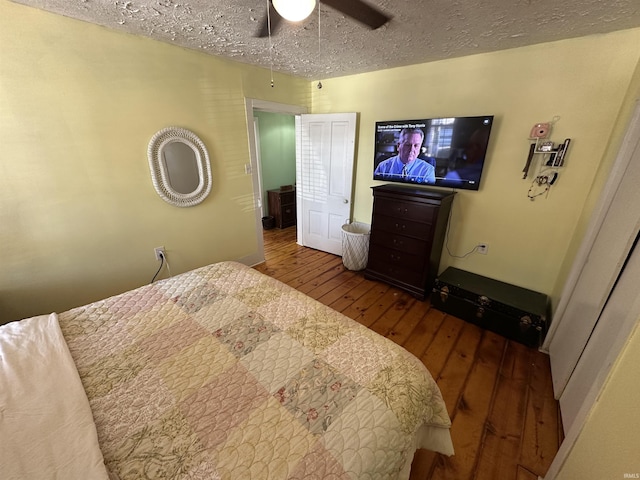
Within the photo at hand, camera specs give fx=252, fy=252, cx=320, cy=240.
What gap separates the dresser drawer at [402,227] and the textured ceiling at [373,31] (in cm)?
145

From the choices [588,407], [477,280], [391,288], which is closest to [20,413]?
[588,407]

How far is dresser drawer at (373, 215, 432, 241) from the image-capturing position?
7.74ft

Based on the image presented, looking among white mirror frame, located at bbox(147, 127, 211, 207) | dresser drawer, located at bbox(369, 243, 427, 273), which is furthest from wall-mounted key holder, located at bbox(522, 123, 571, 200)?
white mirror frame, located at bbox(147, 127, 211, 207)

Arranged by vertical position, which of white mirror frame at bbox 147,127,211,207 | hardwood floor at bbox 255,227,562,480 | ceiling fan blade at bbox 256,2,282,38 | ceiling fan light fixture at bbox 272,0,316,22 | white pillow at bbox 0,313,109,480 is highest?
ceiling fan blade at bbox 256,2,282,38

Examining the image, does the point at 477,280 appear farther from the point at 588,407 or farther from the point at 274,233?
the point at 274,233

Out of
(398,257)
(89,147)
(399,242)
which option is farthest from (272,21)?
(398,257)

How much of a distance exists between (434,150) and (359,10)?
4.96 feet

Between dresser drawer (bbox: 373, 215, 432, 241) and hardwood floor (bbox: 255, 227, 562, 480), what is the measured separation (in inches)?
25.4

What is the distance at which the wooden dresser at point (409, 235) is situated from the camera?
7.63ft

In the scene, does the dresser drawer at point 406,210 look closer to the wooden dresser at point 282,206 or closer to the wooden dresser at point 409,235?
the wooden dresser at point 409,235

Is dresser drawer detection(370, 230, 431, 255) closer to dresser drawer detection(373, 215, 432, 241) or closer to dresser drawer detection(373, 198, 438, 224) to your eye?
dresser drawer detection(373, 215, 432, 241)

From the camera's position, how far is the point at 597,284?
4.65ft

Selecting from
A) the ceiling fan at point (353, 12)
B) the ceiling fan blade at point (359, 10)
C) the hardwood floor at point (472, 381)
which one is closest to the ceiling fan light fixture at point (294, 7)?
the ceiling fan at point (353, 12)

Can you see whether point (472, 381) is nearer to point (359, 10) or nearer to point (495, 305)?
point (495, 305)
